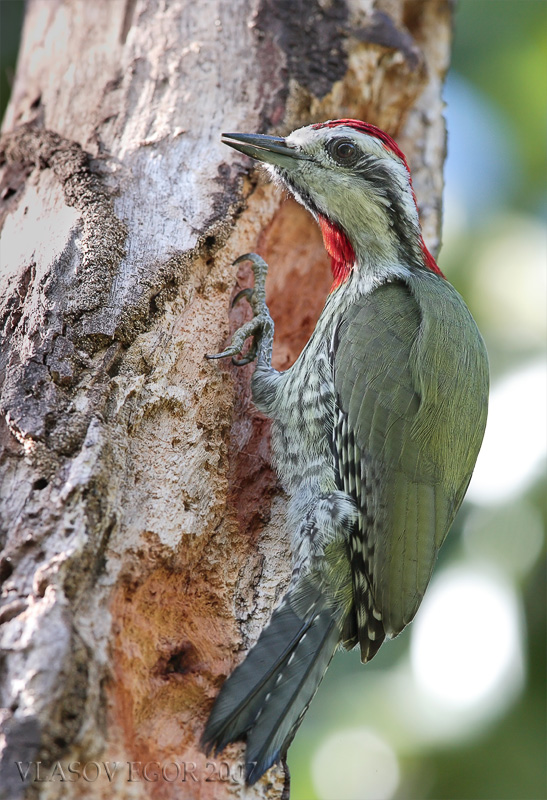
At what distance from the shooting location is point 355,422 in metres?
2.68

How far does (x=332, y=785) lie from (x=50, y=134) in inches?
127

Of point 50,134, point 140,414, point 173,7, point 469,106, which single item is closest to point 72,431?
point 140,414

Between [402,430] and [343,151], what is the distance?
3.95ft

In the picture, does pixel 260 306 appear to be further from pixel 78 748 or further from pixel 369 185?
pixel 78 748

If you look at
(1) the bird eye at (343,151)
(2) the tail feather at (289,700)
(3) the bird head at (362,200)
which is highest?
(1) the bird eye at (343,151)

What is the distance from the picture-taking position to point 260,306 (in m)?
2.98

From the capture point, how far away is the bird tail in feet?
6.78

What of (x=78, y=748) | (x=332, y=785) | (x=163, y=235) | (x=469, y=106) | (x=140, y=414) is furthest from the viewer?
(x=469, y=106)

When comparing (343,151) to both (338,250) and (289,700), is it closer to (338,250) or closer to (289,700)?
(338,250)

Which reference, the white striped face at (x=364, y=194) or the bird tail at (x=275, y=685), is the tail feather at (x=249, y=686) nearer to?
the bird tail at (x=275, y=685)

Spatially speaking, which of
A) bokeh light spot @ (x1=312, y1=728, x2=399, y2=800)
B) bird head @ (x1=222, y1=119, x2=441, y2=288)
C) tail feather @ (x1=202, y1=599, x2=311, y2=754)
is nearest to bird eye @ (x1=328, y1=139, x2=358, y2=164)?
bird head @ (x1=222, y1=119, x2=441, y2=288)

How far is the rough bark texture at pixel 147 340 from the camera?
185 cm

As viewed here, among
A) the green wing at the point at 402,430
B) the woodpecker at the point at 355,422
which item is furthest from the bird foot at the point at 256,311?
the green wing at the point at 402,430

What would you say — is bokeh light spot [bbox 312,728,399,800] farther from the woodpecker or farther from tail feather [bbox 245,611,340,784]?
tail feather [bbox 245,611,340,784]
